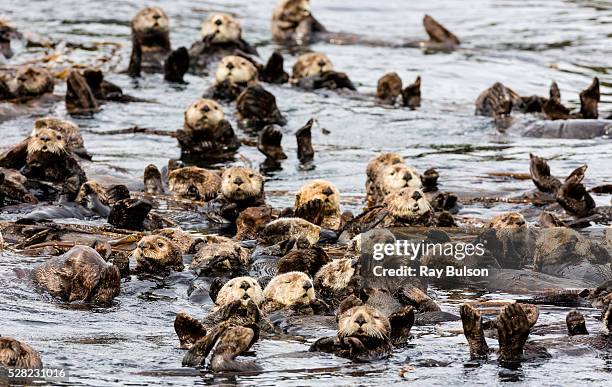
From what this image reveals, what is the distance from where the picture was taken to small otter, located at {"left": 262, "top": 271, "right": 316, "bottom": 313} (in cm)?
788

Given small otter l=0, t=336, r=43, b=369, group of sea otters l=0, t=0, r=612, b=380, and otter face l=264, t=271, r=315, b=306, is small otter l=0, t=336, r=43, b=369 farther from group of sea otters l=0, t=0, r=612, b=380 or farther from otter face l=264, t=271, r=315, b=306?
otter face l=264, t=271, r=315, b=306

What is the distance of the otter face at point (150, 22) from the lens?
65.0ft

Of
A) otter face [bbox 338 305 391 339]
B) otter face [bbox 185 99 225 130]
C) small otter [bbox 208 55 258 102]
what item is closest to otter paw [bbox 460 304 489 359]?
otter face [bbox 338 305 391 339]

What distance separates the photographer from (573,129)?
48.3ft

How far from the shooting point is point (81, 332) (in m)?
7.33

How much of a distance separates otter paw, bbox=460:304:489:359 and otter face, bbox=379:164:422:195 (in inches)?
175

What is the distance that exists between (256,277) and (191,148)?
226 inches

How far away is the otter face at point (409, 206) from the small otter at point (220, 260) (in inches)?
62.5

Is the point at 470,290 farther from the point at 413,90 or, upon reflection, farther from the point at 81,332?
the point at 413,90

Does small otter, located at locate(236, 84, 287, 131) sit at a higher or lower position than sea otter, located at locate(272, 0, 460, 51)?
lower

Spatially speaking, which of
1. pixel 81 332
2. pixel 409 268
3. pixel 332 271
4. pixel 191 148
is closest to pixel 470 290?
pixel 409 268

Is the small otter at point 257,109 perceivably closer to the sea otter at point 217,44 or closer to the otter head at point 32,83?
the otter head at point 32,83

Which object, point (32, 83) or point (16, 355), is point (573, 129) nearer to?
point (32, 83)

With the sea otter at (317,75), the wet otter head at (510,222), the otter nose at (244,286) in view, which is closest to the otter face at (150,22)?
the sea otter at (317,75)
